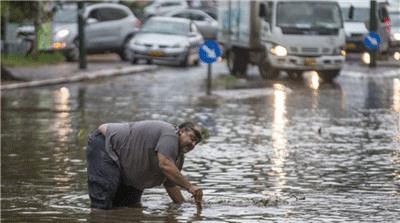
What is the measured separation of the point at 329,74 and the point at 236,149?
1799 centimetres

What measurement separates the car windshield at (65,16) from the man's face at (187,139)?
32.3m

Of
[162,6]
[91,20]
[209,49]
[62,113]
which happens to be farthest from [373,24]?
[162,6]

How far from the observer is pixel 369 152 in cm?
1948

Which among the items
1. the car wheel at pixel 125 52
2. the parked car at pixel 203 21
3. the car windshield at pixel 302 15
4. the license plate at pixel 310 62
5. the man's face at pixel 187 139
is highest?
the man's face at pixel 187 139

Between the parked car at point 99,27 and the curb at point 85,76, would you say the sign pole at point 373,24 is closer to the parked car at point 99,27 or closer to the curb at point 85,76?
the curb at point 85,76

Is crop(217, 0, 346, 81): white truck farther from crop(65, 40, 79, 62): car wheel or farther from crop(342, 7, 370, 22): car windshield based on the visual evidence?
crop(342, 7, 370, 22): car windshield

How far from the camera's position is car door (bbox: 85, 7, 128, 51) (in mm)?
45562

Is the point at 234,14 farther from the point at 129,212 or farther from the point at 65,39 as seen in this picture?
the point at 129,212

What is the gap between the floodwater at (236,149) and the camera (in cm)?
1373

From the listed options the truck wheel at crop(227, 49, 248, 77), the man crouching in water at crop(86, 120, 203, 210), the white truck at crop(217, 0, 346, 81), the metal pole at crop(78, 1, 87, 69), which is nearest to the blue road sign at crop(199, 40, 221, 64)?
the white truck at crop(217, 0, 346, 81)

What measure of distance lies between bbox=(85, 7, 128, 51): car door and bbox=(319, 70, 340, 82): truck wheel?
33.1ft

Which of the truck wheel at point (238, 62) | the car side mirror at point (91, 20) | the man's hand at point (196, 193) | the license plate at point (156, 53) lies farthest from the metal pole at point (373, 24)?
the man's hand at point (196, 193)

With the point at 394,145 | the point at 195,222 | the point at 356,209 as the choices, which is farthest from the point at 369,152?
the point at 195,222

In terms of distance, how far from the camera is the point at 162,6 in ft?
225
